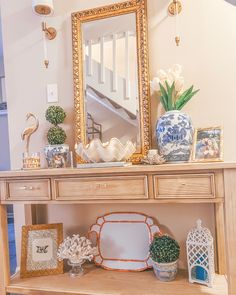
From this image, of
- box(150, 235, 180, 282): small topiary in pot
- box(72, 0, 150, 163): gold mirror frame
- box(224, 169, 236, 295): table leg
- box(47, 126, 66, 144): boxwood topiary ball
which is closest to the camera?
box(224, 169, 236, 295): table leg

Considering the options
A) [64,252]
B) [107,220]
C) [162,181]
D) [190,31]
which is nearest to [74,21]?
[190,31]

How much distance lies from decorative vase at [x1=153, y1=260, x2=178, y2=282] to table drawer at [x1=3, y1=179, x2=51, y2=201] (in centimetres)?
64

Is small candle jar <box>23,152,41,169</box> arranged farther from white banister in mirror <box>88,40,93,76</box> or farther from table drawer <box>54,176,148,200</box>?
white banister in mirror <box>88,40,93,76</box>

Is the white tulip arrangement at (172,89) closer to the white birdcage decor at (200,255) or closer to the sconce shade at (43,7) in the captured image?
the white birdcage decor at (200,255)

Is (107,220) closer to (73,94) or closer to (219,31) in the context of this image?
(73,94)

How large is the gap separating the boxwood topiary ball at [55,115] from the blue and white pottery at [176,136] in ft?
1.89

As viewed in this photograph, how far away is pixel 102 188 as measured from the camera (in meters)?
1.24

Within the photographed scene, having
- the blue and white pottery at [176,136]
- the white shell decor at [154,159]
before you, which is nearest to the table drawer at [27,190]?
the white shell decor at [154,159]

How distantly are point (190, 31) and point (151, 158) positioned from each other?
0.70 metres

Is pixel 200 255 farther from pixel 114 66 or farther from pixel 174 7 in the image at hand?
pixel 174 7

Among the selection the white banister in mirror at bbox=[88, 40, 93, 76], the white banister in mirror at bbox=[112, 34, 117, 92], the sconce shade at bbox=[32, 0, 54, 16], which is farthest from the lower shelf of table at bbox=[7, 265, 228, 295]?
the sconce shade at bbox=[32, 0, 54, 16]

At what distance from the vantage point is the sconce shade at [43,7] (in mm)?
1470

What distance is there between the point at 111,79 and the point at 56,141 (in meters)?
0.46

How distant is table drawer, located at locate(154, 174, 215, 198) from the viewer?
1.10 m
